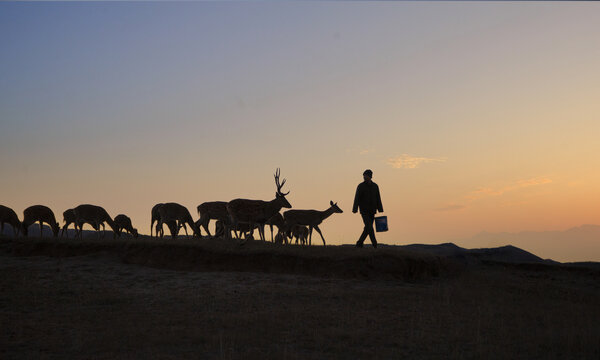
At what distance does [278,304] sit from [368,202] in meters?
6.78

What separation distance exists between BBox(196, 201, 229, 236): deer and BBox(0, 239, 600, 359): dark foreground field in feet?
13.6

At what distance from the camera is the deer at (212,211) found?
84.1ft

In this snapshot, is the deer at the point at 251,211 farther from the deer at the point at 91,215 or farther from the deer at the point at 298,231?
the deer at the point at 91,215

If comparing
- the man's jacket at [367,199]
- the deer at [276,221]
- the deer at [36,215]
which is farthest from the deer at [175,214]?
the man's jacket at [367,199]

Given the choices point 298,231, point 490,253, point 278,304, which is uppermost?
point 298,231

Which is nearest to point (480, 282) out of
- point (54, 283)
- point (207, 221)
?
point (207, 221)

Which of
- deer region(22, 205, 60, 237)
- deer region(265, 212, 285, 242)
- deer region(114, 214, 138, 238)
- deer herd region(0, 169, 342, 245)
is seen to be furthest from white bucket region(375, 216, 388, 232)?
deer region(114, 214, 138, 238)

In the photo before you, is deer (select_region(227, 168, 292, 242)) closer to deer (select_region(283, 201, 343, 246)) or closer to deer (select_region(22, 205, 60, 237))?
deer (select_region(283, 201, 343, 246))

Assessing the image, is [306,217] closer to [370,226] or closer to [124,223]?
[370,226]

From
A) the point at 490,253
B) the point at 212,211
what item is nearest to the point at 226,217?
the point at 212,211

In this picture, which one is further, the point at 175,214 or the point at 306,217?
the point at 175,214

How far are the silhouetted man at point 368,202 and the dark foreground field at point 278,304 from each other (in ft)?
3.37

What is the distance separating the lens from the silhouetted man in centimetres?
2081

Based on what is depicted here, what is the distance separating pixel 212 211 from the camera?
2584 cm
